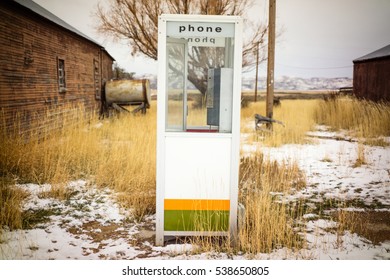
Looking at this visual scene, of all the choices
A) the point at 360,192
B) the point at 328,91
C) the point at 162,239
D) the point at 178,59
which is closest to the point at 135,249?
the point at 162,239

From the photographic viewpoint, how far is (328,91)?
15.1 metres

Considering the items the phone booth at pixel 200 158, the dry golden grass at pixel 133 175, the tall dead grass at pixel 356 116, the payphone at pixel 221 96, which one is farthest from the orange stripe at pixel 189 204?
the tall dead grass at pixel 356 116

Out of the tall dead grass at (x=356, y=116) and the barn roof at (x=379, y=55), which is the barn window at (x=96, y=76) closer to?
the tall dead grass at (x=356, y=116)

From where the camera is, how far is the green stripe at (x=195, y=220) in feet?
11.4

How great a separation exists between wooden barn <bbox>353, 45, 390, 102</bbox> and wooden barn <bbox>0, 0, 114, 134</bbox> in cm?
1014

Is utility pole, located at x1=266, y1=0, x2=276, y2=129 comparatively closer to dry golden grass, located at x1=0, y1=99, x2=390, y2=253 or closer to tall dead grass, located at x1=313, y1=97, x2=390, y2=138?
dry golden grass, located at x1=0, y1=99, x2=390, y2=253

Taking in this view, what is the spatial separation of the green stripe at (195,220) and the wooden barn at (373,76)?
10626 mm

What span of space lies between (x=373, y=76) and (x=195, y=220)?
1318 cm

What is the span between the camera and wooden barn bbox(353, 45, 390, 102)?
43.2ft

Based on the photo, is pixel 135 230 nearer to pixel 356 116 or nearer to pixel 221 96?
pixel 221 96

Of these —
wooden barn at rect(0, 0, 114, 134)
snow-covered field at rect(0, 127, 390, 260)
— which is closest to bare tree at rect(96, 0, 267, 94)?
wooden barn at rect(0, 0, 114, 134)

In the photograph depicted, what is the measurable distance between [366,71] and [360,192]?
36.6 feet

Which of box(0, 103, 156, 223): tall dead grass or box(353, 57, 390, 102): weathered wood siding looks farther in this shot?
box(353, 57, 390, 102): weathered wood siding

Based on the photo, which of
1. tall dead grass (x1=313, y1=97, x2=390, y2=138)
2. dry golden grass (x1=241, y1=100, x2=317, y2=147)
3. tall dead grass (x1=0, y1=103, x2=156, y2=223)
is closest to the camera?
tall dead grass (x1=0, y1=103, x2=156, y2=223)
